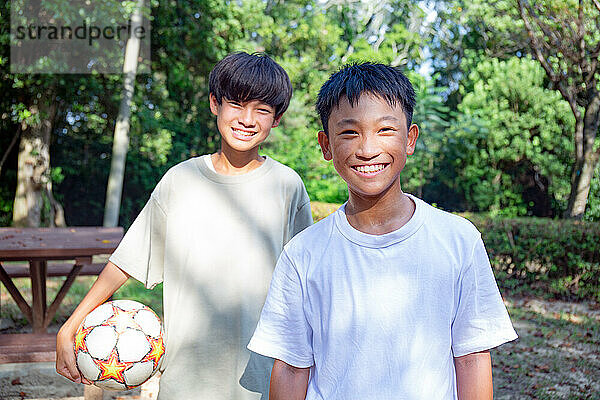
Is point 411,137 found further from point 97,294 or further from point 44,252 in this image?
point 44,252

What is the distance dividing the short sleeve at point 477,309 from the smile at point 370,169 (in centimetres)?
26

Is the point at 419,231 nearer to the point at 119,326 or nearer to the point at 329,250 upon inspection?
the point at 329,250

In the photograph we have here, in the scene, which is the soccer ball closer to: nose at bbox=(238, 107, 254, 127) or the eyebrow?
nose at bbox=(238, 107, 254, 127)

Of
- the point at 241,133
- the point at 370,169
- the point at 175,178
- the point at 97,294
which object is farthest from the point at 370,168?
the point at 97,294

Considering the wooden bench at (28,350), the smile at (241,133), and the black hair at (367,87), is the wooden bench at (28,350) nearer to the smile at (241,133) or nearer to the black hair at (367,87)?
the smile at (241,133)

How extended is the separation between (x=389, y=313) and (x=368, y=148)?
0.35 meters

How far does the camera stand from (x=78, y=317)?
1.83 metres

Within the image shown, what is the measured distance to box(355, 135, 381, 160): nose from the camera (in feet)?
4.26

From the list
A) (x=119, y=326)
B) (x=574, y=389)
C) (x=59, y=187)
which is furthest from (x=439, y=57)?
(x=119, y=326)

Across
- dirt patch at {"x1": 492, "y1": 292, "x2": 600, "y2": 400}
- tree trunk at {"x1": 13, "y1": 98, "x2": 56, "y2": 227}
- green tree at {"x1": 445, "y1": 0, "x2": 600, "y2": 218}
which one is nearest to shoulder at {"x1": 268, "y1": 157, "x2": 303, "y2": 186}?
dirt patch at {"x1": 492, "y1": 292, "x2": 600, "y2": 400}

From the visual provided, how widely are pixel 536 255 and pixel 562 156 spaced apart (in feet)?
21.1

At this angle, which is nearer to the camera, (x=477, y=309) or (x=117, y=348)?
(x=477, y=309)

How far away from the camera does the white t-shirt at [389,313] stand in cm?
124

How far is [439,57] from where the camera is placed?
933 inches
